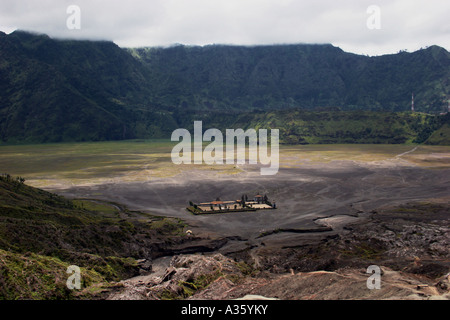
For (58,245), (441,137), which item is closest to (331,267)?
(58,245)

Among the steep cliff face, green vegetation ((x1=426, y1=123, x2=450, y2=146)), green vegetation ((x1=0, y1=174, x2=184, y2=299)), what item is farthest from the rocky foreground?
green vegetation ((x1=426, y1=123, x2=450, y2=146))

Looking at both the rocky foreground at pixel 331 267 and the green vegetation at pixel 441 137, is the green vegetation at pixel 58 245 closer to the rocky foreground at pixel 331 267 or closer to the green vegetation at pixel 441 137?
the rocky foreground at pixel 331 267

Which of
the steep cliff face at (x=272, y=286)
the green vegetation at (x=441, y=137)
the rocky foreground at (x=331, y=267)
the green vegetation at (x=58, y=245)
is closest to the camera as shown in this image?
the steep cliff face at (x=272, y=286)

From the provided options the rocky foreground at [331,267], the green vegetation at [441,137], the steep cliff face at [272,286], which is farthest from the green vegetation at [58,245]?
the green vegetation at [441,137]

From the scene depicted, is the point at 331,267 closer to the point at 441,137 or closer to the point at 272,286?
the point at 272,286

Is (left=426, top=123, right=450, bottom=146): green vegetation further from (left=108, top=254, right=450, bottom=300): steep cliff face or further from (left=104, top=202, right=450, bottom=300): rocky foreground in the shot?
(left=108, top=254, right=450, bottom=300): steep cliff face

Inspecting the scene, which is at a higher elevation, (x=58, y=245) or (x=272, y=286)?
(x=58, y=245)
